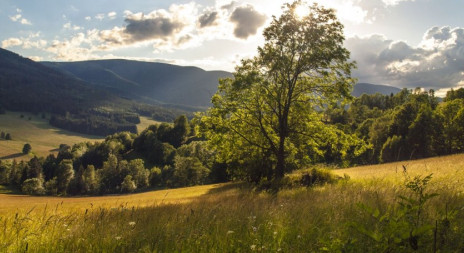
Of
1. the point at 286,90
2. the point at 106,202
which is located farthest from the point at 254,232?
the point at 286,90

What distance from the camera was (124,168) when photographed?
130 meters

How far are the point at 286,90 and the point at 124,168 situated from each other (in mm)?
116968

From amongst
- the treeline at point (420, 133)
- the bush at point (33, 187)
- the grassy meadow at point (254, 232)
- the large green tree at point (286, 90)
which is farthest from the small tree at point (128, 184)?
the grassy meadow at point (254, 232)

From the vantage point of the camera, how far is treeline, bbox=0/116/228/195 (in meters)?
104

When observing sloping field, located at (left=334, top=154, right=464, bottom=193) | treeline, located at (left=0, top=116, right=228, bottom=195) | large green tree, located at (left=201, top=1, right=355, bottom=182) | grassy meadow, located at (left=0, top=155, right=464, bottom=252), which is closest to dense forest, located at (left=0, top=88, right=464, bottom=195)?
treeline, located at (left=0, top=116, right=228, bottom=195)

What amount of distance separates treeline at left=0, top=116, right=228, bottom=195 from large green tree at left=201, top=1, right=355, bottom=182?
65.0 m

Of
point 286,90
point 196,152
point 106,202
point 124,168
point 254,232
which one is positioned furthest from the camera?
point 124,168

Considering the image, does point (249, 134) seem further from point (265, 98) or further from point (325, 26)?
point (325, 26)

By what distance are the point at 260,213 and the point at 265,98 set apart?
2047cm

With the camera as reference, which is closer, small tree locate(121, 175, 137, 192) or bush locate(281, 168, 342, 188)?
bush locate(281, 168, 342, 188)

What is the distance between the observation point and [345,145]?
2769cm

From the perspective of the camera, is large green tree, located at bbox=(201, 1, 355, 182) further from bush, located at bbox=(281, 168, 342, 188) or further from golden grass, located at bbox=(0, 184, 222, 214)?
golden grass, located at bbox=(0, 184, 222, 214)

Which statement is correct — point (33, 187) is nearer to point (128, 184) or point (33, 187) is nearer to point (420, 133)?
point (128, 184)

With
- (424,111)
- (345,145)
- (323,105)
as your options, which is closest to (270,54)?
(323,105)
